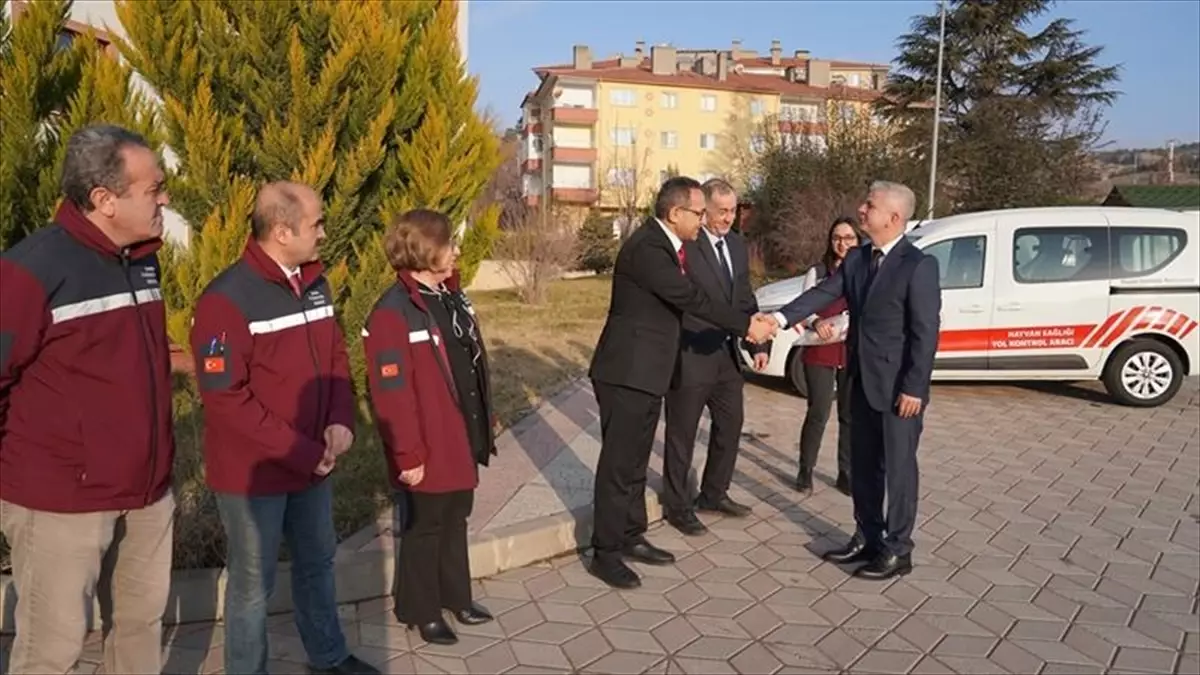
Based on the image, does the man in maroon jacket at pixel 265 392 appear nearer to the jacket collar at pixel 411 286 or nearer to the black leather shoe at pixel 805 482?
the jacket collar at pixel 411 286

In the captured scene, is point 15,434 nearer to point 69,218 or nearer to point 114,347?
point 114,347

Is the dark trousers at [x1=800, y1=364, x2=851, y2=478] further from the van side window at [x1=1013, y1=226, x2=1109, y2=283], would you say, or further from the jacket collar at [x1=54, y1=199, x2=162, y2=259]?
the jacket collar at [x1=54, y1=199, x2=162, y2=259]

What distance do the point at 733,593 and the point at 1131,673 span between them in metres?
1.73

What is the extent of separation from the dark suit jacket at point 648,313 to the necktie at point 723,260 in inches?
28.1

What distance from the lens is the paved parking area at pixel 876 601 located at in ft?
13.1

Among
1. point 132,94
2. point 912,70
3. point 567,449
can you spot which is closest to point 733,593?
point 567,449

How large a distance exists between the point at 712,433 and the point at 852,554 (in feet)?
3.64

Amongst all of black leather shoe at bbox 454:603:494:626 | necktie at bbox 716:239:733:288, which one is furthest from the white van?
black leather shoe at bbox 454:603:494:626

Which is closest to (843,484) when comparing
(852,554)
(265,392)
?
(852,554)

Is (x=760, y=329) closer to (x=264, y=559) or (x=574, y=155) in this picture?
(x=264, y=559)

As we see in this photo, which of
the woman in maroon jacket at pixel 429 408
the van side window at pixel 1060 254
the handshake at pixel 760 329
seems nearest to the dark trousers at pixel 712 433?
the handshake at pixel 760 329

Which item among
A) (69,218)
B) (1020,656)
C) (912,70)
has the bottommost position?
(1020,656)

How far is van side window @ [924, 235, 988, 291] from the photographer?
391 inches

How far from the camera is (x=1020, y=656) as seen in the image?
160 inches
